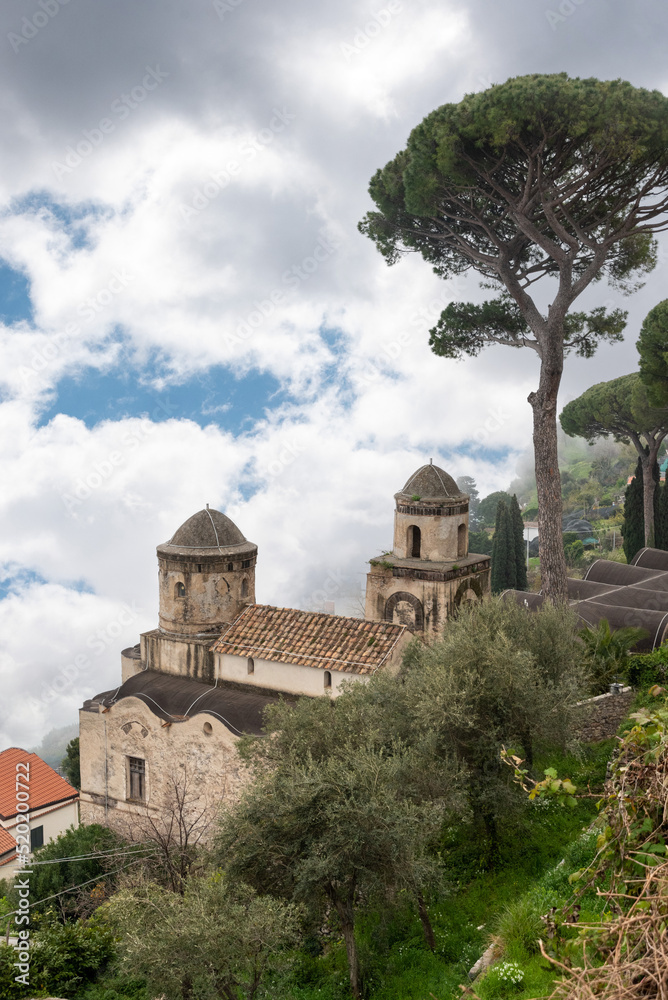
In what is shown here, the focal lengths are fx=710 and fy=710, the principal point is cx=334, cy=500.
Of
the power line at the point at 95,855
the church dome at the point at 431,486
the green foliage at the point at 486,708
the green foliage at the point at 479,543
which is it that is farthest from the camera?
the green foliage at the point at 479,543

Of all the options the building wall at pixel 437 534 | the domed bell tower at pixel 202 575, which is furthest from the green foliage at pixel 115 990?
the building wall at pixel 437 534

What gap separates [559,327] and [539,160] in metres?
3.67

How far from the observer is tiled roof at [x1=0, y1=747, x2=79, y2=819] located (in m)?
19.7

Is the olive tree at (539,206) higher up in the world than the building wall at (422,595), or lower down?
higher up

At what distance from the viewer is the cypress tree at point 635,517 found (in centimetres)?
3250

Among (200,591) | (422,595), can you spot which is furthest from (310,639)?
(422,595)

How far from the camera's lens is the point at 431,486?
1839 cm

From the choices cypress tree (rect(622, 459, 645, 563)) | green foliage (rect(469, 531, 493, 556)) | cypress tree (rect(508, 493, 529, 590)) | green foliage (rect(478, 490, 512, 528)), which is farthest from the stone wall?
green foliage (rect(478, 490, 512, 528))

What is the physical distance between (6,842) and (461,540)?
1417 cm

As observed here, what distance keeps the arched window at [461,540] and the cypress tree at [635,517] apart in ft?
56.0

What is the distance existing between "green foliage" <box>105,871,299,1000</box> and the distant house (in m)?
11.8

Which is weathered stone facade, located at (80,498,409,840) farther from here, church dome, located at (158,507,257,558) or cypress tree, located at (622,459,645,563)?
cypress tree, located at (622,459,645,563)

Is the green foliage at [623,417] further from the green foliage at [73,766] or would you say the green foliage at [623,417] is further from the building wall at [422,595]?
the green foliage at [73,766]

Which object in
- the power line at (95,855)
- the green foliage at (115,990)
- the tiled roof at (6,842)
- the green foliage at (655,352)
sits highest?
the green foliage at (655,352)
